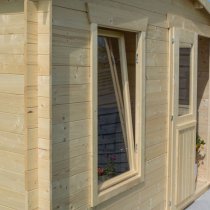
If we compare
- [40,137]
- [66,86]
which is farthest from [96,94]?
[40,137]

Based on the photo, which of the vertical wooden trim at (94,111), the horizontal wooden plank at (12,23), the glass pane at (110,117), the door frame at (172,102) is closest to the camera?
the horizontal wooden plank at (12,23)

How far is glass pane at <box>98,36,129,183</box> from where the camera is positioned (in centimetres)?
388

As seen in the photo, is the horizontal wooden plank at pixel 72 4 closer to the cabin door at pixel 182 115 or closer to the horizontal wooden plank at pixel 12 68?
the horizontal wooden plank at pixel 12 68

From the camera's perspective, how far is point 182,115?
5285 millimetres

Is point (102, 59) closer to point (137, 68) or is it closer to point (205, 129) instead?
point (137, 68)

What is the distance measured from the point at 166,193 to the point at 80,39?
2419mm

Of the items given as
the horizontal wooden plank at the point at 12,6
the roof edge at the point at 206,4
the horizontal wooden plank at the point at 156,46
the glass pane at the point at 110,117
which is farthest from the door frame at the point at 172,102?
the horizontal wooden plank at the point at 12,6

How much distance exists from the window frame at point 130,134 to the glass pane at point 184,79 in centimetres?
106

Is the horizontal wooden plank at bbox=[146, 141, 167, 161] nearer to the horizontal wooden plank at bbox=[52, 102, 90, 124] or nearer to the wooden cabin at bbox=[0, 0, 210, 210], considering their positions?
the wooden cabin at bbox=[0, 0, 210, 210]

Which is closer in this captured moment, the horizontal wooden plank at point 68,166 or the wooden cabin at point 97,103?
the wooden cabin at point 97,103

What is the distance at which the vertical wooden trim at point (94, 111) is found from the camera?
350 centimetres

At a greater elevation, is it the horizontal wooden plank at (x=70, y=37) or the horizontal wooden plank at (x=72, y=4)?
the horizontal wooden plank at (x=72, y=4)

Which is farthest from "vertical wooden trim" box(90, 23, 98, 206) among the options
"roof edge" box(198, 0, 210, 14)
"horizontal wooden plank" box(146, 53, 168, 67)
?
"roof edge" box(198, 0, 210, 14)

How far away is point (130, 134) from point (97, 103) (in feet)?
2.48
